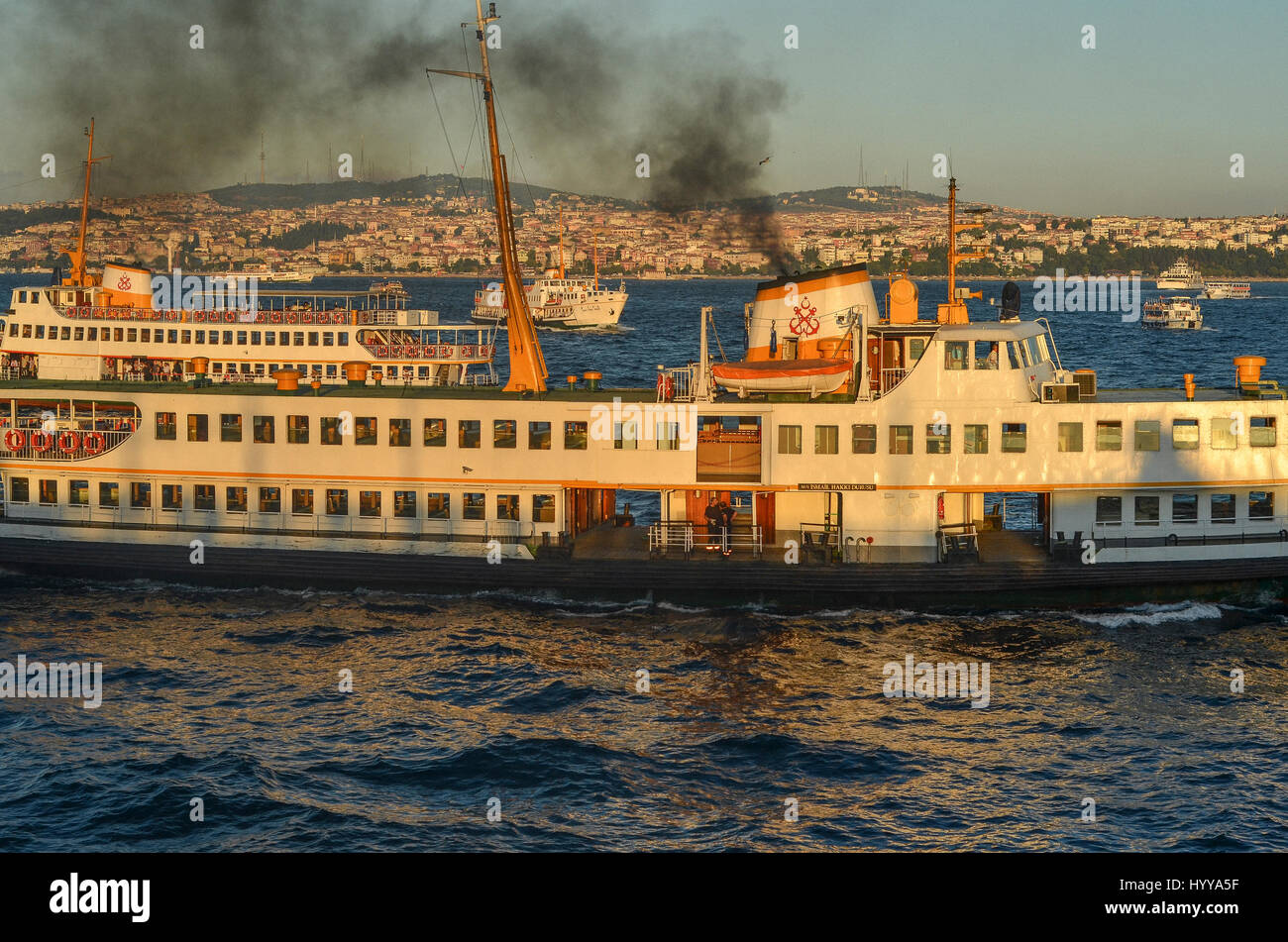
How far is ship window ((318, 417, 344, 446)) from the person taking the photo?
3325 cm

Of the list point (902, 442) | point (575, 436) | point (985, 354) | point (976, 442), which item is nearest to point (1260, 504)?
point (976, 442)

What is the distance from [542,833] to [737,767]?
13.0 ft

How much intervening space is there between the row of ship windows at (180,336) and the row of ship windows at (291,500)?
89.4ft

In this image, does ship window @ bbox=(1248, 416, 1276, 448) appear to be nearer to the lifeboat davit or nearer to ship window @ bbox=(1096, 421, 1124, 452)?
ship window @ bbox=(1096, 421, 1124, 452)

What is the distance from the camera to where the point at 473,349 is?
5875 cm

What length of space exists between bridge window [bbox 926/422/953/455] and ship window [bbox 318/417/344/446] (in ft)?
46.6

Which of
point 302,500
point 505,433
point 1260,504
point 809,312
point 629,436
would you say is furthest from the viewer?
point 809,312

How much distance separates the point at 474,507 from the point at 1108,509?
49.5ft

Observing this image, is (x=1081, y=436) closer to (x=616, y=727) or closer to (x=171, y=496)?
(x=616, y=727)

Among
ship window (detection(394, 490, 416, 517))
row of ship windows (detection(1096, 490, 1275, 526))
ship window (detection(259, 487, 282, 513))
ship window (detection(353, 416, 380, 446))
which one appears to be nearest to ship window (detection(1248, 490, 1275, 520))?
row of ship windows (detection(1096, 490, 1275, 526))

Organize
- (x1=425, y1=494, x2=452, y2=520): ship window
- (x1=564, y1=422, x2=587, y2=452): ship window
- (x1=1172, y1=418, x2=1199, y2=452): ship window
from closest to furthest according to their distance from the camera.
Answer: (x1=1172, y1=418, x2=1199, y2=452): ship window
(x1=564, y1=422, x2=587, y2=452): ship window
(x1=425, y1=494, x2=452, y2=520): ship window

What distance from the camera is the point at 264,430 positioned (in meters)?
33.7

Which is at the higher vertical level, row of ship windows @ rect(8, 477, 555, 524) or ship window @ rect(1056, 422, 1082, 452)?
ship window @ rect(1056, 422, 1082, 452)
